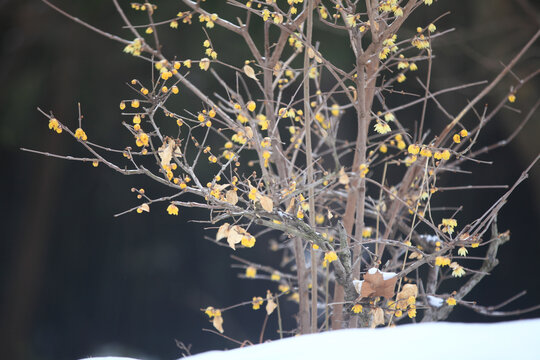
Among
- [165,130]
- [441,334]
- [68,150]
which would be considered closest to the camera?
[441,334]

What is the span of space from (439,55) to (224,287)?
163 centimetres

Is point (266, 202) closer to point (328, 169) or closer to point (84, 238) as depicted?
point (328, 169)

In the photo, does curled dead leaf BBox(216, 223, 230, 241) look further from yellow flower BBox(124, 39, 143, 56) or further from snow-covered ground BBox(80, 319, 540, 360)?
yellow flower BBox(124, 39, 143, 56)

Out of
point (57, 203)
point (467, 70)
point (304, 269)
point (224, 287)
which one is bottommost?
point (224, 287)

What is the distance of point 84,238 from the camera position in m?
2.79

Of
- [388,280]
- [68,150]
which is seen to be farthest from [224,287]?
[388,280]

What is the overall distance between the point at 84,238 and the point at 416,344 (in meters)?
2.36

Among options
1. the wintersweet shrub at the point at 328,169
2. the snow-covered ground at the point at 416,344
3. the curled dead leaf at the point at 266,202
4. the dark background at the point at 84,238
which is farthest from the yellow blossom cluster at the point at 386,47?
the dark background at the point at 84,238

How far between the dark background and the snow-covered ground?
1912 millimetres

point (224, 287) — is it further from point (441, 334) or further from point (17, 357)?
point (441, 334)

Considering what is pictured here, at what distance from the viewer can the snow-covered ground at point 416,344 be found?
0.74m

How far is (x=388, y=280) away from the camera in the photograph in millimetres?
1028

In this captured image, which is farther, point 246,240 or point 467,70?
point 467,70

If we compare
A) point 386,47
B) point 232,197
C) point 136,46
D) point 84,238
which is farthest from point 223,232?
point 84,238
